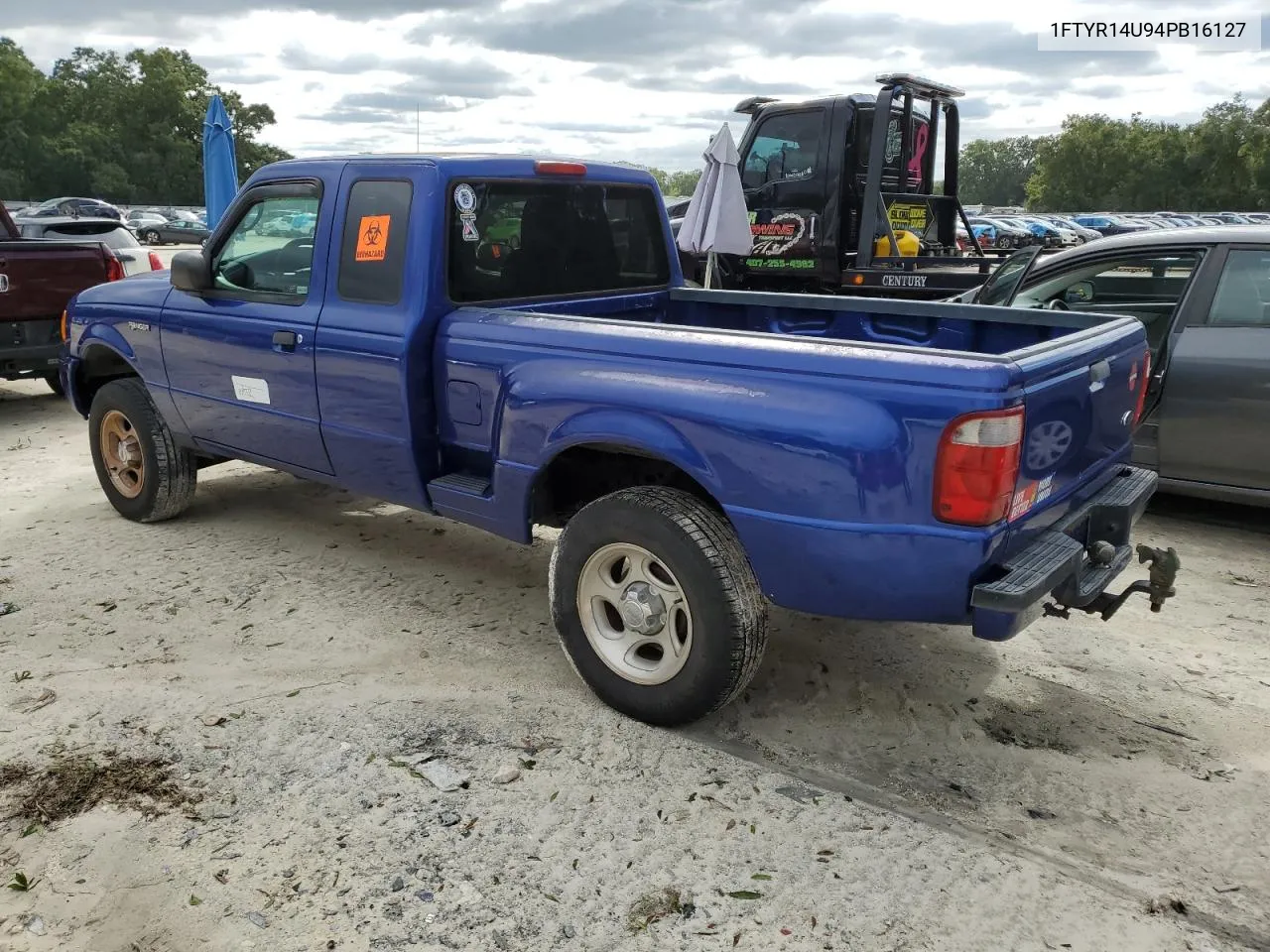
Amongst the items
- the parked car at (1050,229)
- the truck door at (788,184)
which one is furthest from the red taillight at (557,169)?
the parked car at (1050,229)

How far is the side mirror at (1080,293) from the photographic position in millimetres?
5945

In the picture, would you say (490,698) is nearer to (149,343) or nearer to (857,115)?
(149,343)

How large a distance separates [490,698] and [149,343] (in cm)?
276

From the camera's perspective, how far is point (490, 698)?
11.9 ft

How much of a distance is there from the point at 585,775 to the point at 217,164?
38.1 ft

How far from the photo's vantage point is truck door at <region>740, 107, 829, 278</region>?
33.8ft

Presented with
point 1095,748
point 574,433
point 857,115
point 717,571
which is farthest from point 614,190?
point 857,115

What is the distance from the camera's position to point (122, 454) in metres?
5.51

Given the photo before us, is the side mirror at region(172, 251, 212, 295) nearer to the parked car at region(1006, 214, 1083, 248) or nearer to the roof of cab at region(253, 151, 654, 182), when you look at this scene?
the roof of cab at region(253, 151, 654, 182)

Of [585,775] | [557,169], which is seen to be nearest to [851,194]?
[557,169]

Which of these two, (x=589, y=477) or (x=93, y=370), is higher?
(x=93, y=370)

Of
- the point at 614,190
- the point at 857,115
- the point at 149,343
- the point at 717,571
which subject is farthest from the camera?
the point at 857,115

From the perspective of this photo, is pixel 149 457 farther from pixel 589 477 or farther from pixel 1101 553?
pixel 1101 553

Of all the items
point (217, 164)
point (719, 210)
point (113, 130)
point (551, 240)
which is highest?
point (113, 130)
